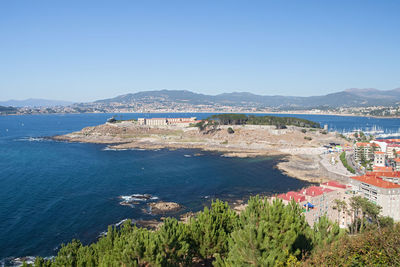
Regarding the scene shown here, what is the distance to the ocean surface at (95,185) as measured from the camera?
2728 centimetres

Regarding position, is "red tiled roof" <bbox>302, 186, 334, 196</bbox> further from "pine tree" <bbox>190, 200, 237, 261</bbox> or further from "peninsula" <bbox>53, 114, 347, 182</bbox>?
"peninsula" <bbox>53, 114, 347, 182</bbox>

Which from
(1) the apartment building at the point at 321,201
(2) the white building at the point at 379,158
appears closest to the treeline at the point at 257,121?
(2) the white building at the point at 379,158

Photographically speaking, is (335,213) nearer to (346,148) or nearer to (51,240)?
(51,240)

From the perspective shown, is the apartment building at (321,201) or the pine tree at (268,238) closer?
the pine tree at (268,238)

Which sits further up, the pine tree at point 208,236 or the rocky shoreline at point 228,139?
the pine tree at point 208,236

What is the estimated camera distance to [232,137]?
87438mm

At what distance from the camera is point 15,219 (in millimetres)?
29250

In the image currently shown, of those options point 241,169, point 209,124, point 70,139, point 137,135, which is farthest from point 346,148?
point 70,139

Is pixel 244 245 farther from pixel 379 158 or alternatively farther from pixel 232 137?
pixel 232 137

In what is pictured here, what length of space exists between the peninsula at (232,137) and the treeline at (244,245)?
39455mm

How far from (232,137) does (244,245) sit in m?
75.5

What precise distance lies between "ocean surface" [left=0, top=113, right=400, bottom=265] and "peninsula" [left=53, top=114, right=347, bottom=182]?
788 cm

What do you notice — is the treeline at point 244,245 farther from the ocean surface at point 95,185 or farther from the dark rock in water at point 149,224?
the ocean surface at point 95,185

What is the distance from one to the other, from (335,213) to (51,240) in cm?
2643
